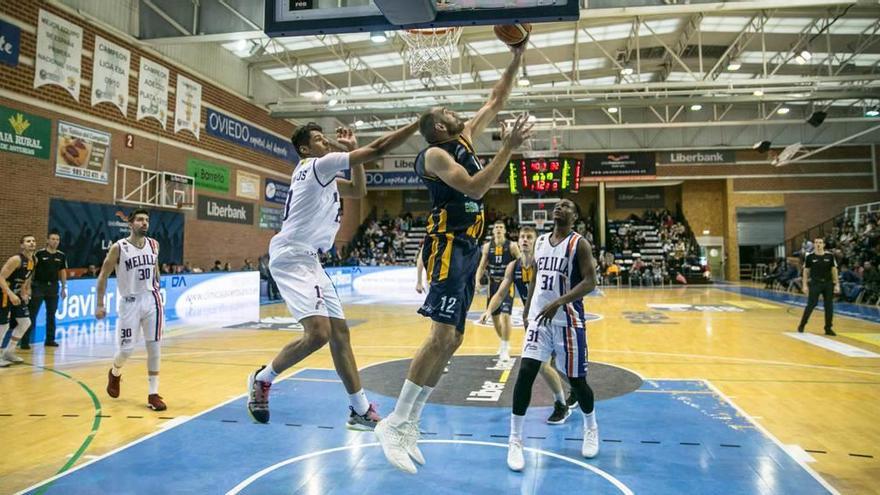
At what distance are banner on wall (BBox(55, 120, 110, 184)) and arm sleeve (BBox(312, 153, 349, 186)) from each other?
45.5 ft

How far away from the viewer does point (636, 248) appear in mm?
30859

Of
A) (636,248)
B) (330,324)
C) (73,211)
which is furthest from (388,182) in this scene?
(330,324)

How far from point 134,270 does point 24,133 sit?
1075 cm

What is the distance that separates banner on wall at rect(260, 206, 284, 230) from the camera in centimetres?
2259

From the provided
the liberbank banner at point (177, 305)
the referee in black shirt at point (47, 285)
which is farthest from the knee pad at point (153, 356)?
the referee in black shirt at point (47, 285)

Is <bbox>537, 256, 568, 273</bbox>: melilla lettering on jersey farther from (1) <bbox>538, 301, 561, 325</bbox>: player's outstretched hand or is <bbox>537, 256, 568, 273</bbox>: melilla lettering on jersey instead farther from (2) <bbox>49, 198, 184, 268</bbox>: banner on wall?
(2) <bbox>49, 198, 184, 268</bbox>: banner on wall

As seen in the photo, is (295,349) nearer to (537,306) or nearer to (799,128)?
(537,306)

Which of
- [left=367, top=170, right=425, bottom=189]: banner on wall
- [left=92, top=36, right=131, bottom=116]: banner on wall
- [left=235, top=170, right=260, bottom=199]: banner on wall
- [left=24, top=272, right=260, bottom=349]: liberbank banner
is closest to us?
Result: [left=24, top=272, right=260, bottom=349]: liberbank banner

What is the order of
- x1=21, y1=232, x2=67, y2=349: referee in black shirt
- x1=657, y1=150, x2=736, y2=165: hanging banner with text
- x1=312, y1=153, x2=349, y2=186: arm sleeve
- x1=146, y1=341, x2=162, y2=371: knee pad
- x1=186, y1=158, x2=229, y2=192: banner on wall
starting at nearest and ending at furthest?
x1=312, y1=153, x2=349, y2=186: arm sleeve → x1=146, y1=341, x2=162, y2=371: knee pad → x1=21, y1=232, x2=67, y2=349: referee in black shirt → x1=186, y1=158, x2=229, y2=192: banner on wall → x1=657, y1=150, x2=736, y2=165: hanging banner with text

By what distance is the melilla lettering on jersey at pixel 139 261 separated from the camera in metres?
5.57

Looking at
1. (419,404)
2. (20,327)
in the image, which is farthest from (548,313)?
(20,327)

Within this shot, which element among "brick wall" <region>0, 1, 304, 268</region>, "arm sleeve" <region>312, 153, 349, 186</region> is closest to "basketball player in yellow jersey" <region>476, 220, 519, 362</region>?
"arm sleeve" <region>312, 153, 349, 186</region>

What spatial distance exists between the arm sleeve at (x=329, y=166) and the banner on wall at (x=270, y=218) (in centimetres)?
2000

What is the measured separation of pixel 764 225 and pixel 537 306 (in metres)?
32.5
